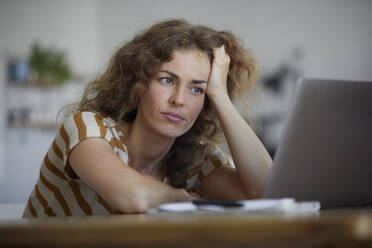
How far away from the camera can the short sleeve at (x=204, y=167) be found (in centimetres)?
159

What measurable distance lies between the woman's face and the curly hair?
4 centimetres

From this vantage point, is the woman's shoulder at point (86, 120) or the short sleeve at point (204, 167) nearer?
the woman's shoulder at point (86, 120)

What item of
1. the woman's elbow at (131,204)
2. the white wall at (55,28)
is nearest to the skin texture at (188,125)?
the woman's elbow at (131,204)

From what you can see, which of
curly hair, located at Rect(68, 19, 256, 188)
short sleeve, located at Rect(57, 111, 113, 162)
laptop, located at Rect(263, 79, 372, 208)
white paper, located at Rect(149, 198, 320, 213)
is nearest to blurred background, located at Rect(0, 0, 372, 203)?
curly hair, located at Rect(68, 19, 256, 188)

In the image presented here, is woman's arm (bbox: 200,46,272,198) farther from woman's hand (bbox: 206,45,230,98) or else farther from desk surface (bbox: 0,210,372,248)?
desk surface (bbox: 0,210,372,248)

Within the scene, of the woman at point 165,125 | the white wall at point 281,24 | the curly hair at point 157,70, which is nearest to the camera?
the woman at point 165,125

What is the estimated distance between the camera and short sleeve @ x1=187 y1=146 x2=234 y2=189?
159 cm

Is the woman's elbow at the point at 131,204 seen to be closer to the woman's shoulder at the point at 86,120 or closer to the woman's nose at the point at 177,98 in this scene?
the woman's shoulder at the point at 86,120

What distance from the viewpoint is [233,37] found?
1.63 metres

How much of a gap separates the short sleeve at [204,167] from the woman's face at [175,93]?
8.5 inches

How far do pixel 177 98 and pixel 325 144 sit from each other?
0.62 m

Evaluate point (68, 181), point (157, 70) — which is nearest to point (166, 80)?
point (157, 70)

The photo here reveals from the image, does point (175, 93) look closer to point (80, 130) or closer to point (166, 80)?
point (166, 80)

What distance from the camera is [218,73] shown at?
4.93ft
